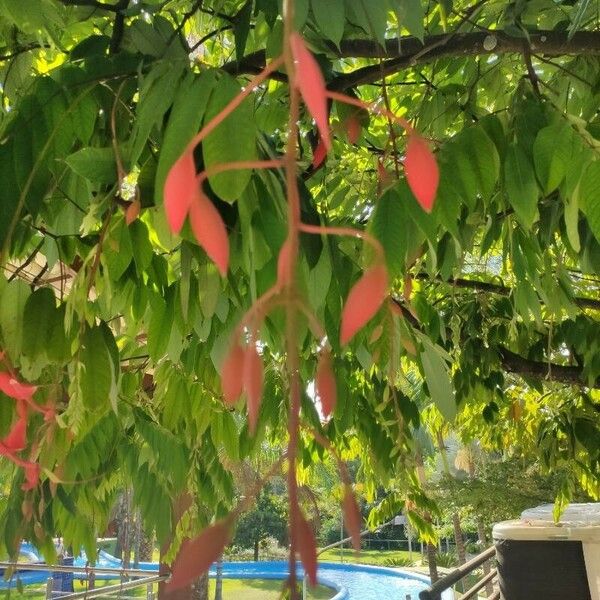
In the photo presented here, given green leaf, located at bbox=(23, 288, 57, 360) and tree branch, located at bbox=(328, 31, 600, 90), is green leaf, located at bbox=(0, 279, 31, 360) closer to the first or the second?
green leaf, located at bbox=(23, 288, 57, 360)

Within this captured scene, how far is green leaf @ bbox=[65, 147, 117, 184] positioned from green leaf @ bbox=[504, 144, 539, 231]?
15.0 inches

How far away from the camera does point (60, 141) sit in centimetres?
62

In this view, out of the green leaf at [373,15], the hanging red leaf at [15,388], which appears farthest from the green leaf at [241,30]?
the hanging red leaf at [15,388]

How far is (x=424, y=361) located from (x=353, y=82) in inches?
14.3

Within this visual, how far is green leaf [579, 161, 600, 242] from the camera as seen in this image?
602 mm

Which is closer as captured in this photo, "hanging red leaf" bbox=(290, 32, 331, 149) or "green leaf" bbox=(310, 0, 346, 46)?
"hanging red leaf" bbox=(290, 32, 331, 149)

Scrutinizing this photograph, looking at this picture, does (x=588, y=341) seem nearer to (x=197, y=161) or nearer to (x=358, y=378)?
(x=358, y=378)

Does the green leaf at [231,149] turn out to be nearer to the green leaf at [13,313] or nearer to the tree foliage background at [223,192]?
the tree foliage background at [223,192]

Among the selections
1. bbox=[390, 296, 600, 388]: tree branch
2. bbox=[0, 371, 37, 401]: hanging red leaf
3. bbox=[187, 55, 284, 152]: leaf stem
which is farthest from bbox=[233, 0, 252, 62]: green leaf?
bbox=[390, 296, 600, 388]: tree branch

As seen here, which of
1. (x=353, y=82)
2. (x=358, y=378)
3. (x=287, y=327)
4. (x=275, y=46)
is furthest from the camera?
(x=358, y=378)

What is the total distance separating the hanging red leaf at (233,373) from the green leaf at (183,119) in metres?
0.29

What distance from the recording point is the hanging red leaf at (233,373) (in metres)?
0.20

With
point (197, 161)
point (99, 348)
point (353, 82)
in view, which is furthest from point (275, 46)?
point (99, 348)

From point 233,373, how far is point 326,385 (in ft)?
0.14
